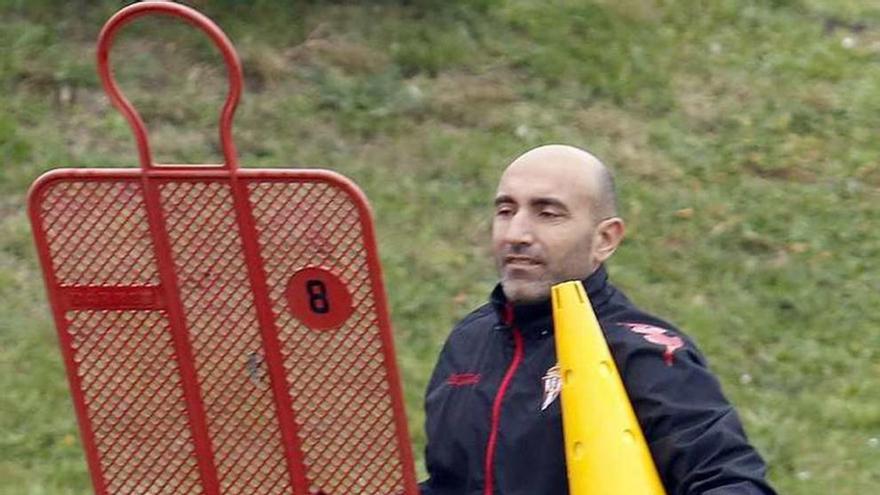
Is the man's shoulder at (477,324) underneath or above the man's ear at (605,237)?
underneath

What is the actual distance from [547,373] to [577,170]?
0.40 m

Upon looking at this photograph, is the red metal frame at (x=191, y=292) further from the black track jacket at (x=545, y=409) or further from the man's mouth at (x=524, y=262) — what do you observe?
the man's mouth at (x=524, y=262)

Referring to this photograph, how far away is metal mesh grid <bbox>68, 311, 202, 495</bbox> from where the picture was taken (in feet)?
10.3

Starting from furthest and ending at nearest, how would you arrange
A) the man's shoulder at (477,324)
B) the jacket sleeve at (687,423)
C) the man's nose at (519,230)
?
the man's shoulder at (477,324)
the man's nose at (519,230)
the jacket sleeve at (687,423)

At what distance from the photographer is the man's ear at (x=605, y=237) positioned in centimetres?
316

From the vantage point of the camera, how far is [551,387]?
300 centimetres

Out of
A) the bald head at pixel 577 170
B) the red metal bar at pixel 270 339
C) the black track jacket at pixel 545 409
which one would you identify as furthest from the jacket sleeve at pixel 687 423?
the red metal bar at pixel 270 339

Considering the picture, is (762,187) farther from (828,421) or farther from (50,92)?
(50,92)

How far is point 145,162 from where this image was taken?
3.01 metres

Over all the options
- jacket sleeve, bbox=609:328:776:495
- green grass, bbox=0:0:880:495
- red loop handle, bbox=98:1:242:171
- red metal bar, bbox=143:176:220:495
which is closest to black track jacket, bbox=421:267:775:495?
jacket sleeve, bbox=609:328:776:495

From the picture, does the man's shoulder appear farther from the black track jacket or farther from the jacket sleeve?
the jacket sleeve

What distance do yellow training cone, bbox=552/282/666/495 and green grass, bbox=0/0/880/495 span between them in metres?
2.81

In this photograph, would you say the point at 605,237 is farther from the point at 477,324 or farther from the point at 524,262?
the point at 477,324

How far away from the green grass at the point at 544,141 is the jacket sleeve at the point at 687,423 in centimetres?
277
